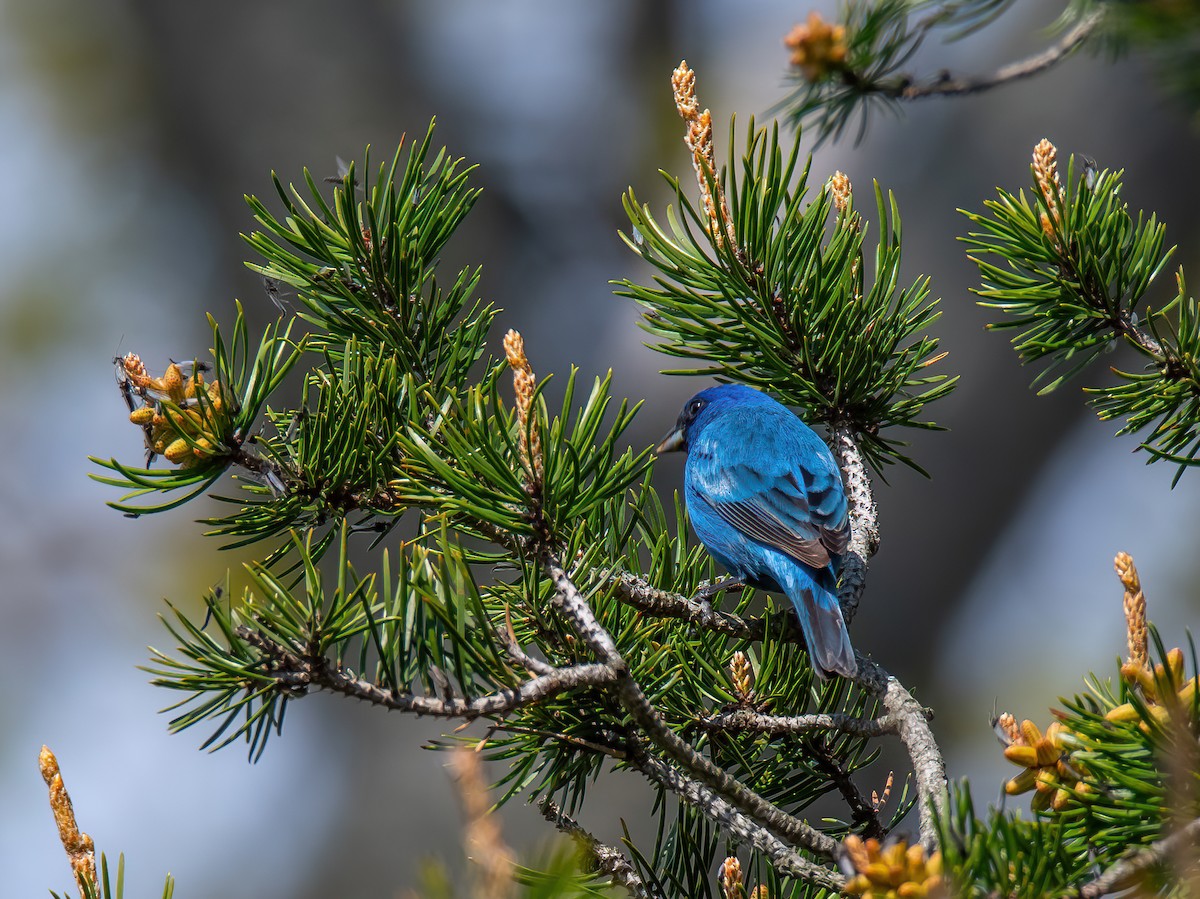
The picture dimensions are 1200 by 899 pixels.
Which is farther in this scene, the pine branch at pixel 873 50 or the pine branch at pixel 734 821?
the pine branch at pixel 734 821

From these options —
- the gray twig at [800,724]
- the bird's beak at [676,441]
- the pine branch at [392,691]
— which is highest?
the bird's beak at [676,441]

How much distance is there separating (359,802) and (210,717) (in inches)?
247

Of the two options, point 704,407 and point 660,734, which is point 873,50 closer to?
point 660,734

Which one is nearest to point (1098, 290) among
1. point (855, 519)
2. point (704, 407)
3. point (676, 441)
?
point (855, 519)

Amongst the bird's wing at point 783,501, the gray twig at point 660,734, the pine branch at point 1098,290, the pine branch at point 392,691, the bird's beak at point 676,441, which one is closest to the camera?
the pine branch at point 392,691

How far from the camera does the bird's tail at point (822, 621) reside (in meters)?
1.84

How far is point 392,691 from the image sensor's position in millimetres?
1160

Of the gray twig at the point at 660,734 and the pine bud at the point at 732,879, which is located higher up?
the gray twig at the point at 660,734

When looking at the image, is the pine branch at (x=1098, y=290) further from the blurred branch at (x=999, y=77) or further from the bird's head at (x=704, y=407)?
the bird's head at (x=704, y=407)

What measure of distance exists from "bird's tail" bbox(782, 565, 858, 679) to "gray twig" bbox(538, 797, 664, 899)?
0.50m

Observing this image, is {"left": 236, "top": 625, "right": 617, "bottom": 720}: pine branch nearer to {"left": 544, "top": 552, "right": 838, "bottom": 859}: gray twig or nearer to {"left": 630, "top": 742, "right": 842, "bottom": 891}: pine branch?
{"left": 544, "top": 552, "right": 838, "bottom": 859}: gray twig

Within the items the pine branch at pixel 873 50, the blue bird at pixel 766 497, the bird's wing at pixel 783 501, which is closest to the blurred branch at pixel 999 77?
the pine branch at pixel 873 50

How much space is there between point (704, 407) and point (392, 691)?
102 inches

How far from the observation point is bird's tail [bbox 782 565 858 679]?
184 centimetres
